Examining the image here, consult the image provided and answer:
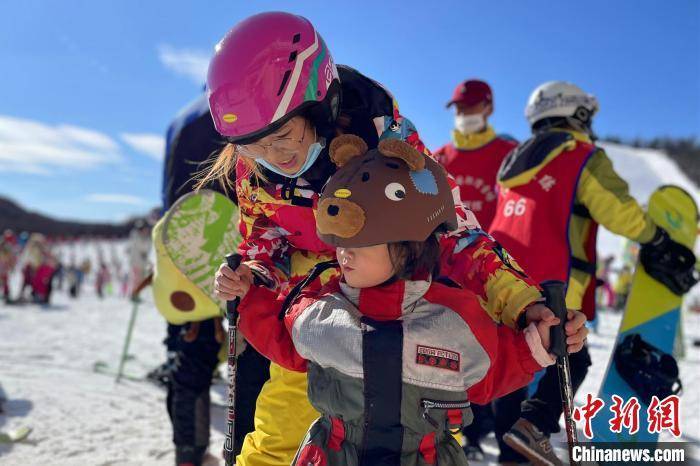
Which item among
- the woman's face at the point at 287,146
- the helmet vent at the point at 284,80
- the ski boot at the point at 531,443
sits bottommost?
the ski boot at the point at 531,443

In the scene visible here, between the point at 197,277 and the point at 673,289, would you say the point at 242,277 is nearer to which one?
the point at 197,277

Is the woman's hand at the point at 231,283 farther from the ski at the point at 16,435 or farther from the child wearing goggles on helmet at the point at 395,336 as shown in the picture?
the ski at the point at 16,435

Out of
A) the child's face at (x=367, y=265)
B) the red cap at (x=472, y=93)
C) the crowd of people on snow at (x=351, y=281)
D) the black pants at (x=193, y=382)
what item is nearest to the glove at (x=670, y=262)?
the crowd of people on snow at (x=351, y=281)

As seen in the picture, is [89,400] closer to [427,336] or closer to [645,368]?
[427,336]

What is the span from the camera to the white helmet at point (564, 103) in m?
3.11

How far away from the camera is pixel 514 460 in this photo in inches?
115

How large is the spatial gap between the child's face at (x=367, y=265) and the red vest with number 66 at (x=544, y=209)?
62.6 inches

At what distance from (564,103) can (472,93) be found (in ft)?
3.31

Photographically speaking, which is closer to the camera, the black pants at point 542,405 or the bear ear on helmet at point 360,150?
the bear ear on helmet at point 360,150

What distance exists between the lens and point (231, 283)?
167cm

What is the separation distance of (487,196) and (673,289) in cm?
137

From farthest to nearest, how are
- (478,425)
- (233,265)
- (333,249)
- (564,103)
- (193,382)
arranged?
(478,425)
(564,103)
(193,382)
(333,249)
(233,265)

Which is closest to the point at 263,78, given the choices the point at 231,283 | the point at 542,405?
the point at 231,283

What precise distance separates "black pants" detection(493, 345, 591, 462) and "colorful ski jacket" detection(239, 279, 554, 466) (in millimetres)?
1267
